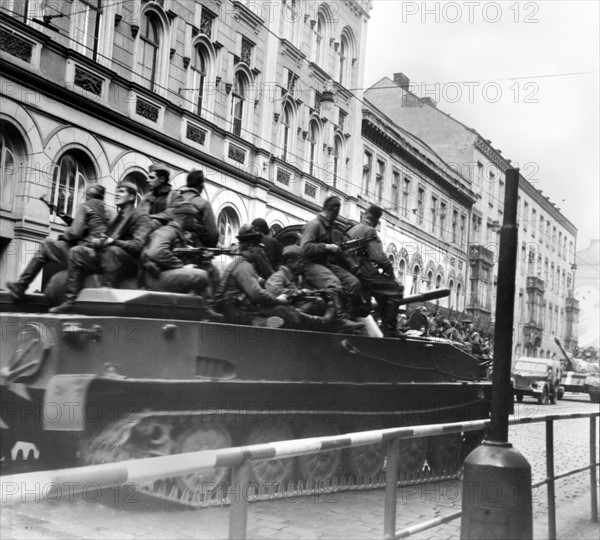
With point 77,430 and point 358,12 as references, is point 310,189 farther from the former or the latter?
point 77,430

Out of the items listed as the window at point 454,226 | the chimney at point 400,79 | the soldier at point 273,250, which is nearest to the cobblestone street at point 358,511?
the soldier at point 273,250

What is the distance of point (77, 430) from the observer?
252 inches

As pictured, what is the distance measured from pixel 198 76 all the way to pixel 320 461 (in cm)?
1409

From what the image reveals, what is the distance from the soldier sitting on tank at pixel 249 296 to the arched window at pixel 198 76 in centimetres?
1207

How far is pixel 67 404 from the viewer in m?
6.41

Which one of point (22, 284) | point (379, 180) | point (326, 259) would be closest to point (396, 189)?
point (379, 180)

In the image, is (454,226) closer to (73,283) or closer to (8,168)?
(8,168)

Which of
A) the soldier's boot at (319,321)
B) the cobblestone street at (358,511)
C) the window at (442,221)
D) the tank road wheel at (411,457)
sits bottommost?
the cobblestone street at (358,511)

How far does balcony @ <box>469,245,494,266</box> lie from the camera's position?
1443 inches

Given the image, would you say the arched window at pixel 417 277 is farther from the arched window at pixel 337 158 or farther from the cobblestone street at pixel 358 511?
the cobblestone street at pixel 358 511

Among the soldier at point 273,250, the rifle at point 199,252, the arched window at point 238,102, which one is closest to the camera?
the rifle at point 199,252

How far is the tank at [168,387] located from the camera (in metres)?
6.57

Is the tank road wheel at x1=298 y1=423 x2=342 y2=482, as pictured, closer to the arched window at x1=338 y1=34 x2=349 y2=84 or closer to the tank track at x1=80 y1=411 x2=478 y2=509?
the tank track at x1=80 y1=411 x2=478 y2=509

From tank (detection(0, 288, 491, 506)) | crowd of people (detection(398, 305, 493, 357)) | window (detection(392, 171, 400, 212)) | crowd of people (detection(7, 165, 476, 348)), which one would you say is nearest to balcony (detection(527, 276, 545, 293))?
window (detection(392, 171, 400, 212))
